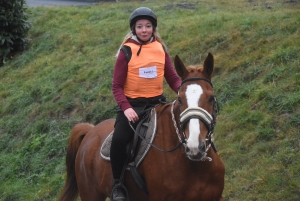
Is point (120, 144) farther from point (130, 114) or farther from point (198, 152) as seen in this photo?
point (198, 152)

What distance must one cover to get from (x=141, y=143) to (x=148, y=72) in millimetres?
706

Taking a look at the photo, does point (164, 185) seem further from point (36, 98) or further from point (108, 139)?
point (36, 98)

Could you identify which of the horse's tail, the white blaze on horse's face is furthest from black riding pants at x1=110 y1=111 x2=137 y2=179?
the horse's tail

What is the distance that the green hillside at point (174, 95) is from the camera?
751 cm

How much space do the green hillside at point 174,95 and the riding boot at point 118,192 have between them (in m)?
1.94

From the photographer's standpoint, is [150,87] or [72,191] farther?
[72,191]

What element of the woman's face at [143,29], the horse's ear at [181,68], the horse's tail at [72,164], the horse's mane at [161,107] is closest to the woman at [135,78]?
the woman's face at [143,29]

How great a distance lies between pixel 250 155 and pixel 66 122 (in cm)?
488

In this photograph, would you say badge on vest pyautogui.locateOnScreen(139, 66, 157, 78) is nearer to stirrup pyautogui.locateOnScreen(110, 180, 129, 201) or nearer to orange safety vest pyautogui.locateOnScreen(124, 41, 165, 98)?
orange safety vest pyautogui.locateOnScreen(124, 41, 165, 98)

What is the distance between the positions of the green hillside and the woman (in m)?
2.08

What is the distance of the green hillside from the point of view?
7.51m

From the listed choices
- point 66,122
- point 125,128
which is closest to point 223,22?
point 66,122

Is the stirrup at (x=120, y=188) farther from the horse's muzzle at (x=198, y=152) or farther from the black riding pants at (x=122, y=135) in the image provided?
the horse's muzzle at (x=198, y=152)

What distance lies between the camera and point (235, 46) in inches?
420
